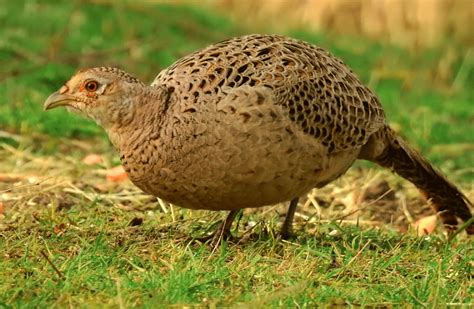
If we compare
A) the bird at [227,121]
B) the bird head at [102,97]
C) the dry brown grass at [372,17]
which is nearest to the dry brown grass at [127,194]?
the bird at [227,121]

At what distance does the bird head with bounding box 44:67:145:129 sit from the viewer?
4.90 metres

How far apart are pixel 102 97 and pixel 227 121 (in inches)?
23.9

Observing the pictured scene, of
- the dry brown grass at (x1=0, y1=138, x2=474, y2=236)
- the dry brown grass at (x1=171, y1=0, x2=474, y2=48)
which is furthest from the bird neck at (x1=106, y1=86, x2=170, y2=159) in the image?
the dry brown grass at (x1=171, y1=0, x2=474, y2=48)

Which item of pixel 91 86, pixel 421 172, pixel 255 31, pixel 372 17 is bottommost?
pixel 255 31

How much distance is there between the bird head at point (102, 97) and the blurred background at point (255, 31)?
7.47ft

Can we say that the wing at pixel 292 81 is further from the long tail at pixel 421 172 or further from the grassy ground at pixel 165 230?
the grassy ground at pixel 165 230

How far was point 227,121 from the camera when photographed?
4.75 meters

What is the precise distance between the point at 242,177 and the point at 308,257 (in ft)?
1.63

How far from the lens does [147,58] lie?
9859mm

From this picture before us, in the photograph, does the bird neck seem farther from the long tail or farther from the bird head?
the long tail

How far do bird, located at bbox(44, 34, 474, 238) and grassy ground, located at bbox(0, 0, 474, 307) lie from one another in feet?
1.04

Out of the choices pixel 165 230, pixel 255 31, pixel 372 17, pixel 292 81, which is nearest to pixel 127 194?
pixel 165 230

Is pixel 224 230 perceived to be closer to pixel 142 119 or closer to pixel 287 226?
pixel 287 226

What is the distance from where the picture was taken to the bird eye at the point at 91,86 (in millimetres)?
4902
